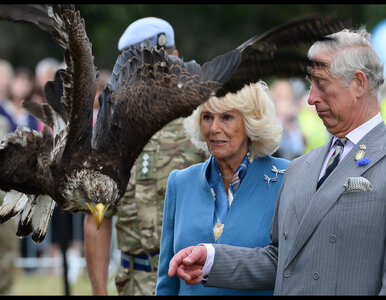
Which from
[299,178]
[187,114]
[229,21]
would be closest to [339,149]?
[299,178]

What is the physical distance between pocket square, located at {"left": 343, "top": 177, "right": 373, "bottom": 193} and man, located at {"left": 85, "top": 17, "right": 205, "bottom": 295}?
180 centimetres

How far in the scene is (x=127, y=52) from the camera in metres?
4.76

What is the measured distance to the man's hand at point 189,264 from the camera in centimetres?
349

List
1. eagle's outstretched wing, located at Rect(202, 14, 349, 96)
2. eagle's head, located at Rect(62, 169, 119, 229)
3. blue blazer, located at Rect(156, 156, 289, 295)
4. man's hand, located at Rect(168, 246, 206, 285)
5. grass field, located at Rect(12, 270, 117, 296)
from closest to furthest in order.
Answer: man's hand, located at Rect(168, 246, 206, 285) < eagle's outstretched wing, located at Rect(202, 14, 349, 96) < blue blazer, located at Rect(156, 156, 289, 295) < eagle's head, located at Rect(62, 169, 119, 229) < grass field, located at Rect(12, 270, 117, 296)

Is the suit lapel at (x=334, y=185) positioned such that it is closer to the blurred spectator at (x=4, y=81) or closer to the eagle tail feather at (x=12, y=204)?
the eagle tail feather at (x=12, y=204)

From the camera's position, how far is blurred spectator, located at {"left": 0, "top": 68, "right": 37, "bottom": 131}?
848 cm

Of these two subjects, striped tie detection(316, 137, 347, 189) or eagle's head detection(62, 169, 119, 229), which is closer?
striped tie detection(316, 137, 347, 189)

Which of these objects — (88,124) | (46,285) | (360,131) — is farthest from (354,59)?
(46,285)

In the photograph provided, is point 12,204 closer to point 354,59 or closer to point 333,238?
point 333,238

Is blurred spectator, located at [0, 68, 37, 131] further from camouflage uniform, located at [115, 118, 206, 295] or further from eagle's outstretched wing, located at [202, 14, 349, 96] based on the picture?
eagle's outstretched wing, located at [202, 14, 349, 96]

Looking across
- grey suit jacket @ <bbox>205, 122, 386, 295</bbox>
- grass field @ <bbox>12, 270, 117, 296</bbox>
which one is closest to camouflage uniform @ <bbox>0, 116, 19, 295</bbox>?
grass field @ <bbox>12, 270, 117, 296</bbox>

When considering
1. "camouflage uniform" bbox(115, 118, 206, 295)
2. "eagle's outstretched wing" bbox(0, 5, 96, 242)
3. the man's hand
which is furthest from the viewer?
"camouflage uniform" bbox(115, 118, 206, 295)

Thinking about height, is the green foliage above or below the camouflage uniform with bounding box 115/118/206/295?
above

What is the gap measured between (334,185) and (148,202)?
180 centimetres
